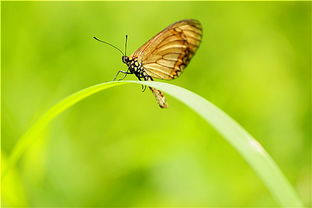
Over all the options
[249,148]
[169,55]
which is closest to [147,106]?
[169,55]

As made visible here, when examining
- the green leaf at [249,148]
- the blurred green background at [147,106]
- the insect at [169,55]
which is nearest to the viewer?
the green leaf at [249,148]

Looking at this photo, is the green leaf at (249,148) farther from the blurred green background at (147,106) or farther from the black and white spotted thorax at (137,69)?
the blurred green background at (147,106)

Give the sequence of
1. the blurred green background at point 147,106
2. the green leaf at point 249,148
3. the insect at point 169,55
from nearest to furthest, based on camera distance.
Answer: the green leaf at point 249,148
the insect at point 169,55
the blurred green background at point 147,106

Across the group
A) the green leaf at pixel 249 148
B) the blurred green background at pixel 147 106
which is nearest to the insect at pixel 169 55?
the blurred green background at pixel 147 106

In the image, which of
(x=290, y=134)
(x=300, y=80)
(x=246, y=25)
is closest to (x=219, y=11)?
(x=246, y=25)

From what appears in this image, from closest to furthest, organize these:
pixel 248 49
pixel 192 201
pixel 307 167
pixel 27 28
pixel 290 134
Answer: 1. pixel 192 201
2. pixel 307 167
3. pixel 290 134
4. pixel 27 28
5. pixel 248 49

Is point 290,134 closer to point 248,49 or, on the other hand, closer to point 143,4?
point 248,49
